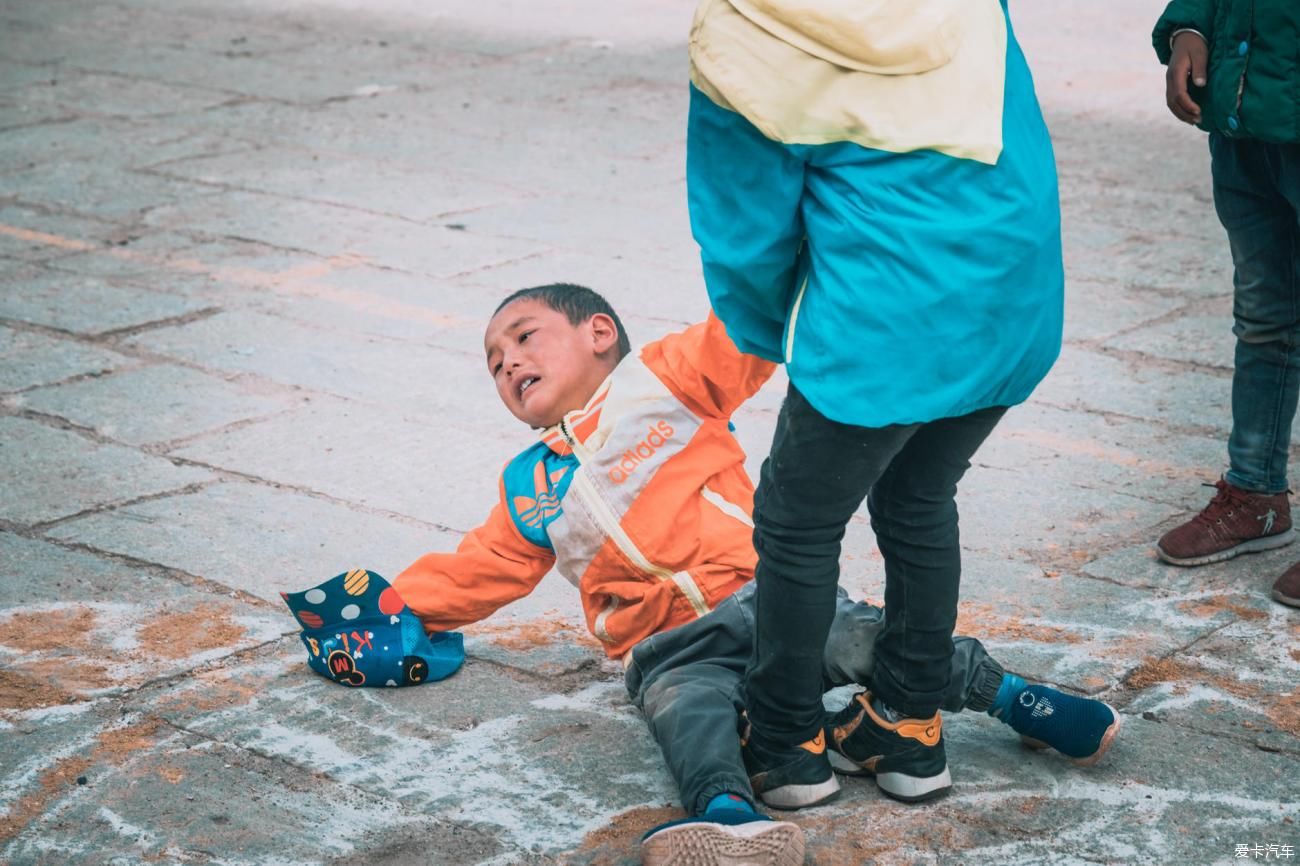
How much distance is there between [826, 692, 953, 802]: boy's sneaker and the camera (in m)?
2.44

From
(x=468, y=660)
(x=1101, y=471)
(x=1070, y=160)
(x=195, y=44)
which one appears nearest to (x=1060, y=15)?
(x=1070, y=160)

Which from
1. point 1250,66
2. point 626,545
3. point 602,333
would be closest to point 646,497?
point 626,545

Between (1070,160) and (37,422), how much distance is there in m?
4.31

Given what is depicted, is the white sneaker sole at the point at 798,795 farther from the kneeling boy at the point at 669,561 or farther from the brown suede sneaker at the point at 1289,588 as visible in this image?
the brown suede sneaker at the point at 1289,588

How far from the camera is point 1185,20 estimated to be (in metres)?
3.19

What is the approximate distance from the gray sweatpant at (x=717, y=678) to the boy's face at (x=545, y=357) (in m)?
0.46

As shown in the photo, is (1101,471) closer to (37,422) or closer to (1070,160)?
(37,422)

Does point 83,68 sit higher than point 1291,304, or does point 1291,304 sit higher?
point 83,68

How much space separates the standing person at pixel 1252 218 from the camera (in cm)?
304

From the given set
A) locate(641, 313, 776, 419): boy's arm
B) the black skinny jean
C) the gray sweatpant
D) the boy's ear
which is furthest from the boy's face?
the black skinny jean

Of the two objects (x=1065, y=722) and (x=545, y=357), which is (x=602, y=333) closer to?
(x=545, y=357)

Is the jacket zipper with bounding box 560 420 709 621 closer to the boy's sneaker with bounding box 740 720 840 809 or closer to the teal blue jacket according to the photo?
the boy's sneaker with bounding box 740 720 840 809

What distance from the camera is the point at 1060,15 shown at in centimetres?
959

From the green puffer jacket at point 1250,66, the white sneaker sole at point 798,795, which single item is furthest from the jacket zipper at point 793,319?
the green puffer jacket at point 1250,66
